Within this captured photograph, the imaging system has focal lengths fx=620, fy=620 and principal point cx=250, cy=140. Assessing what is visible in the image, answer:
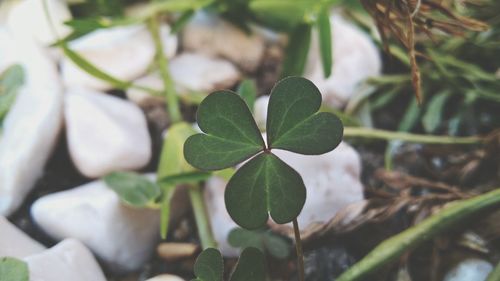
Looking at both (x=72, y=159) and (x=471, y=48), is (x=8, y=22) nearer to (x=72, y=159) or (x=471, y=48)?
(x=72, y=159)

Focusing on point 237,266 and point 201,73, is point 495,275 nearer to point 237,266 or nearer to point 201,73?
point 237,266

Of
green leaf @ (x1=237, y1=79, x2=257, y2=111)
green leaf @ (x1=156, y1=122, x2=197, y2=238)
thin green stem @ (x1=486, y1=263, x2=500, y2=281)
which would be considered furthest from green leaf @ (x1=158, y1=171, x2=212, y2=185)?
thin green stem @ (x1=486, y1=263, x2=500, y2=281)

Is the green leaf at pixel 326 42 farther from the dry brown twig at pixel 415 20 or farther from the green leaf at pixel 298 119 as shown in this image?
the green leaf at pixel 298 119

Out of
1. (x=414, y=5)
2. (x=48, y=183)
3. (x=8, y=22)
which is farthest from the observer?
(x=8, y=22)

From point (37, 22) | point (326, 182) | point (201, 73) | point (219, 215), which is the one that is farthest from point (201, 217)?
point (37, 22)

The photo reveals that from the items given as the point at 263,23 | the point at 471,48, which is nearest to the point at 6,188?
the point at 263,23
